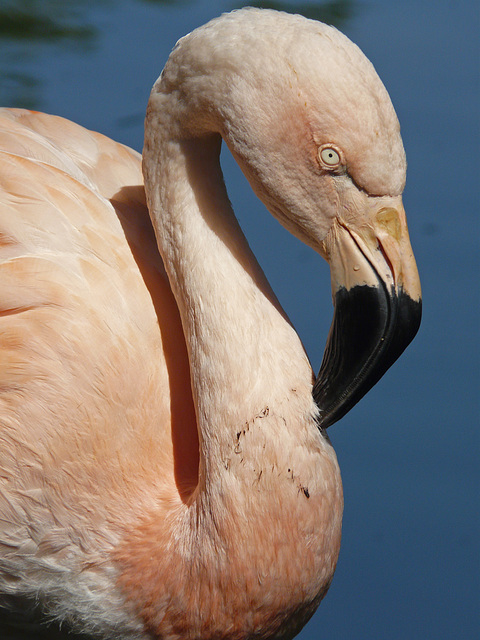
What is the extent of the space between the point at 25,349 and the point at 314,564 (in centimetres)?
86

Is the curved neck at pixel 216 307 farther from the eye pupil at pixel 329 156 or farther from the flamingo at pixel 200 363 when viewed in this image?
the eye pupil at pixel 329 156

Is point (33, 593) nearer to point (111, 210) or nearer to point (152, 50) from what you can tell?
point (111, 210)

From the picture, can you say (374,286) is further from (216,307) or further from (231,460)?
(231,460)

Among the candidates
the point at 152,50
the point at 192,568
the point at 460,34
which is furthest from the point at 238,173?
the point at 192,568

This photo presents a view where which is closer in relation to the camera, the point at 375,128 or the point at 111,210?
the point at 375,128

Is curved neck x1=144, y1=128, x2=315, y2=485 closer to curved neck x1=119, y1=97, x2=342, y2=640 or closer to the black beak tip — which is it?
curved neck x1=119, y1=97, x2=342, y2=640

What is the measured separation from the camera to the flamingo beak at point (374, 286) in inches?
72.8

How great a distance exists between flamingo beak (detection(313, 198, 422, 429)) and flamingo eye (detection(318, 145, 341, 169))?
122 millimetres

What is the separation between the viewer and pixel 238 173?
14.9 ft

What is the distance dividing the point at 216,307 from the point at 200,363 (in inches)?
5.6

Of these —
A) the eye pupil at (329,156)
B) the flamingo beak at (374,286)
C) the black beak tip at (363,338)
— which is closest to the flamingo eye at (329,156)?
the eye pupil at (329,156)

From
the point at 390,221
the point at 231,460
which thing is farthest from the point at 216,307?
the point at 390,221

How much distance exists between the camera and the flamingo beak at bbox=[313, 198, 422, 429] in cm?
185

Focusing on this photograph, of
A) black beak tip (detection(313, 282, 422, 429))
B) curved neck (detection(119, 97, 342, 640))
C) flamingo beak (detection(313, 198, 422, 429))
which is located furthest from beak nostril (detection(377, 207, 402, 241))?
curved neck (detection(119, 97, 342, 640))
